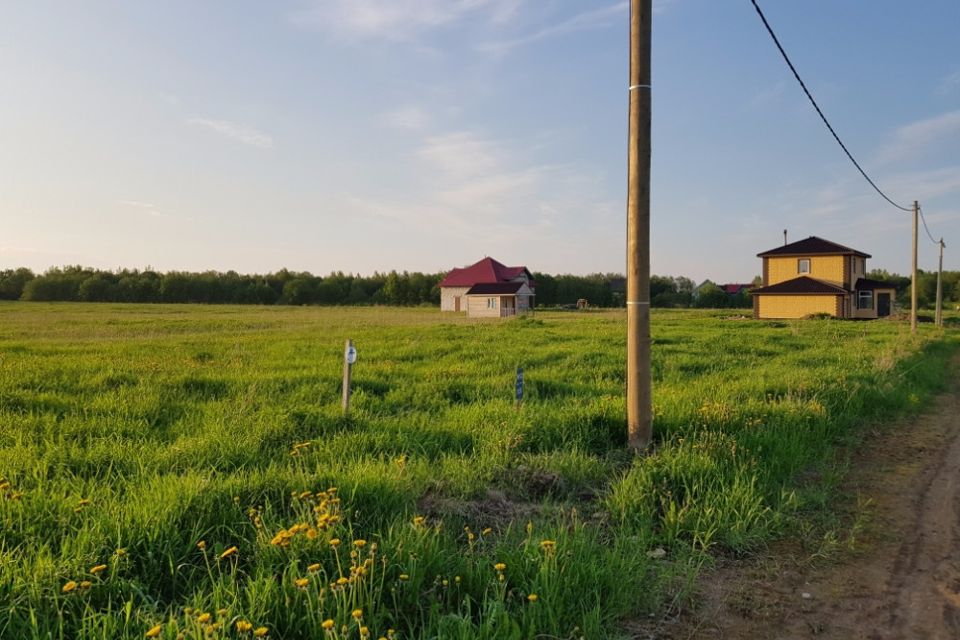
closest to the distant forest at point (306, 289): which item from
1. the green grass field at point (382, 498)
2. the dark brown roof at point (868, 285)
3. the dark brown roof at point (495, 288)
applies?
the dark brown roof at point (495, 288)

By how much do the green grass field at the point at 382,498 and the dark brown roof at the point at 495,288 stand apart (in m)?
43.8

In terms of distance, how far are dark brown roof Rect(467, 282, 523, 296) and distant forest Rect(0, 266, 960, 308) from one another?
23551mm

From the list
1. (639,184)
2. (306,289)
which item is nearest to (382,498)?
(639,184)

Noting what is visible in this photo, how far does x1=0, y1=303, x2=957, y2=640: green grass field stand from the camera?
275 centimetres

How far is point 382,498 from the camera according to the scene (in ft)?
13.0

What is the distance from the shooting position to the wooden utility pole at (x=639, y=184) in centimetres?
547

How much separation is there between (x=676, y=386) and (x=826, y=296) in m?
34.8

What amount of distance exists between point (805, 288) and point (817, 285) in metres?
0.71

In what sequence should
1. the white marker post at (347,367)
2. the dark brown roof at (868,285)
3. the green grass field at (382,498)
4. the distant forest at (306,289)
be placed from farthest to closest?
1. the distant forest at (306,289)
2. the dark brown roof at (868,285)
3. the white marker post at (347,367)
4. the green grass field at (382,498)

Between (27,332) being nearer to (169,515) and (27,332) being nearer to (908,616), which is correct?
(169,515)

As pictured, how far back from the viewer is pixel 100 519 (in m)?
→ 3.35

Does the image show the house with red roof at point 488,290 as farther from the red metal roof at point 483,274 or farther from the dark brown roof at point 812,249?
the dark brown roof at point 812,249

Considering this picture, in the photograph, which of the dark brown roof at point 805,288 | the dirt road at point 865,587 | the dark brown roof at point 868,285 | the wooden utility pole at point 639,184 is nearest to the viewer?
the dirt road at point 865,587

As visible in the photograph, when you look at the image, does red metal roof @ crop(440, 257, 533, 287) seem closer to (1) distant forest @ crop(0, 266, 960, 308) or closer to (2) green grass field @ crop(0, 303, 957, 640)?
(1) distant forest @ crop(0, 266, 960, 308)
